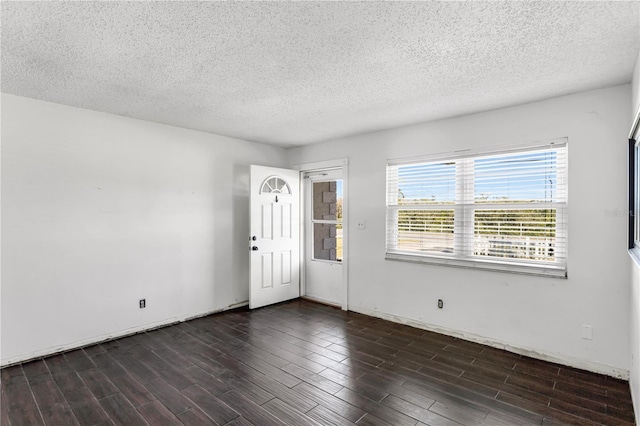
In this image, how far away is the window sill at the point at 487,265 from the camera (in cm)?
309

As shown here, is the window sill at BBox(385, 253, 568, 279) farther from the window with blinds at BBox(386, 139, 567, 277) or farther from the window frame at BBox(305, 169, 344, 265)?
the window frame at BBox(305, 169, 344, 265)

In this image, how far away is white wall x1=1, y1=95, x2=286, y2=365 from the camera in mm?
3078

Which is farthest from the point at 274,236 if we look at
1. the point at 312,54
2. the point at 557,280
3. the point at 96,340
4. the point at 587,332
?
the point at 587,332

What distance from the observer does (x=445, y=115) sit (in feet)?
11.9

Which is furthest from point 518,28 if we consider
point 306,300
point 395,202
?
point 306,300

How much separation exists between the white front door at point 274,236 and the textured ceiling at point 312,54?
5.30 ft

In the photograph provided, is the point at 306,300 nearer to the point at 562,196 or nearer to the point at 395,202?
the point at 395,202

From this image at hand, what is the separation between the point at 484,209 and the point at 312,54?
244 cm

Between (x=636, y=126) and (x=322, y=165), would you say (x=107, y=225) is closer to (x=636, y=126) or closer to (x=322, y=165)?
(x=322, y=165)

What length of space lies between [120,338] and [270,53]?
3381mm

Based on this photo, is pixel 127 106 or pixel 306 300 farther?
pixel 306 300

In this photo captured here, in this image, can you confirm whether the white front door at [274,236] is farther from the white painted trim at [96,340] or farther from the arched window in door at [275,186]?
the white painted trim at [96,340]

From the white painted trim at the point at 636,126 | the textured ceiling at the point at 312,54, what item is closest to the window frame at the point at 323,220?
the textured ceiling at the point at 312,54

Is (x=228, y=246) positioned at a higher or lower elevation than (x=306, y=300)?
higher
